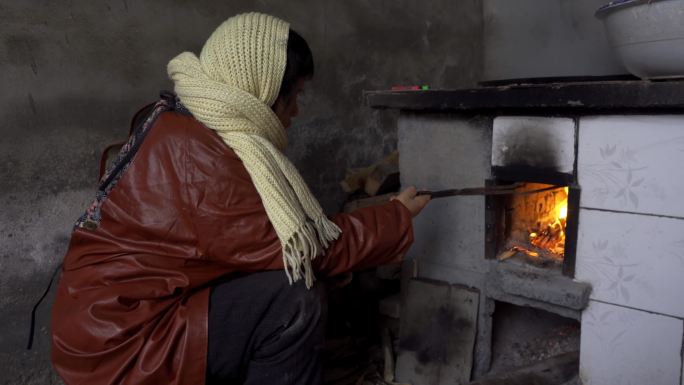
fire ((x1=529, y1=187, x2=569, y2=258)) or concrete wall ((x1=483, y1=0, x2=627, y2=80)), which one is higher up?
concrete wall ((x1=483, y1=0, x2=627, y2=80))

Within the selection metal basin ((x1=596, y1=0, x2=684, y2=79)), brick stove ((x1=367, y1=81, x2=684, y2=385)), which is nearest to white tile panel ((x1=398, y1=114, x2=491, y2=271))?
brick stove ((x1=367, y1=81, x2=684, y2=385))

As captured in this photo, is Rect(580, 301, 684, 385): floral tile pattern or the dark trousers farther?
Rect(580, 301, 684, 385): floral tile pattern

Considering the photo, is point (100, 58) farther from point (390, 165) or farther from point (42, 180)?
point (390, 165)

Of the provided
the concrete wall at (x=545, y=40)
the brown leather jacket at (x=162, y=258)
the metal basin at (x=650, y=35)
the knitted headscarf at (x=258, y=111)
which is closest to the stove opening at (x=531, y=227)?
the metal basin at (x=650, y=35)

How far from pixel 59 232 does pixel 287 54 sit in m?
1.22

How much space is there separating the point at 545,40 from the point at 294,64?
131 inches

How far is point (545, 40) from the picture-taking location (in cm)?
448

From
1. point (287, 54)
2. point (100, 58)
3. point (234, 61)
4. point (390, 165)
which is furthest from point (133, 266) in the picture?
point (390, 165)

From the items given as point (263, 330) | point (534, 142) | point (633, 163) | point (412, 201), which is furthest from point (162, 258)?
point (633, 163)

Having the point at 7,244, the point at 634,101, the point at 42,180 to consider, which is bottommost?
the point at 7,244

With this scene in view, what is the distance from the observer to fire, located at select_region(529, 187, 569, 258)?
227 centimetres

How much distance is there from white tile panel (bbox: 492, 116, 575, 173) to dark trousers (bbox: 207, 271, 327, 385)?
850 millimetres

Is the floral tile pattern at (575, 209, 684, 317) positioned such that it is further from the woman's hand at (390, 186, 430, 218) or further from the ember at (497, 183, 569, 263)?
the woman's hand at (390, 186, 430, 218)

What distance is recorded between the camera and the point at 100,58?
7.58 ft
